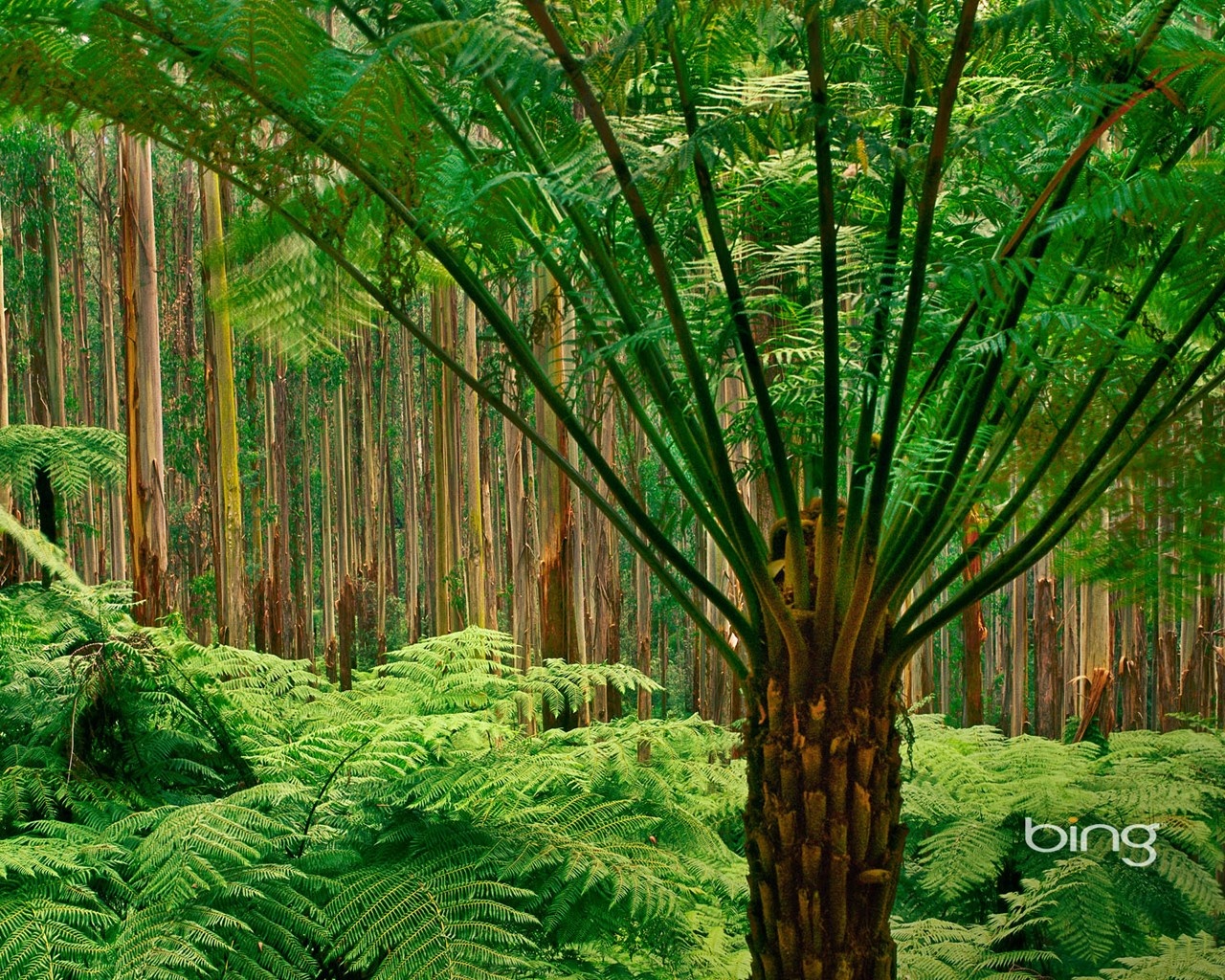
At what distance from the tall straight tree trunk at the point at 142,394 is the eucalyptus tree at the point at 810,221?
9.10 ft

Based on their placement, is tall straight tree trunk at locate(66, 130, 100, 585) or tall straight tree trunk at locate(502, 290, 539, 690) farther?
tall straight tree trunk at locate(66, 130, 100, 585)

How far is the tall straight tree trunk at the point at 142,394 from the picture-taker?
396cm

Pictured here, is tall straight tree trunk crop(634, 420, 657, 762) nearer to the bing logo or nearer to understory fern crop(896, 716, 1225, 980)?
understory fern crop(896, 716, 1225, 980)

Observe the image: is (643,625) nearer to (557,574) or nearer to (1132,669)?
(1132,669)

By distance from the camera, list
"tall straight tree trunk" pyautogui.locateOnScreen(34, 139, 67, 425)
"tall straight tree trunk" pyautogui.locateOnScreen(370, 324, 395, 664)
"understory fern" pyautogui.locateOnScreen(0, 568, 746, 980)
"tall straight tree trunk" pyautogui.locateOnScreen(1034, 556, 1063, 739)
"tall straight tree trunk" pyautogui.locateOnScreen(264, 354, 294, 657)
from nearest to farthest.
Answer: "understory fern" pyautogui.locateOnScreen(0, 568, 746, 980) → "tall straight tree trunk" pyautogui.locateOnScreen(1034, 556, 1063, 739) → "tall straight tree trunk" pyautogui.locateOnScreen(34, 139, 67, 425) → "tall straight tree trunk" pyautogui.locateOnScreen(370, 324, 395, 664) → "tall straight tree trunk" pyautogui.locateOnScreen(264, 354, 294, 657)

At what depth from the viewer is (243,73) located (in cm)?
129

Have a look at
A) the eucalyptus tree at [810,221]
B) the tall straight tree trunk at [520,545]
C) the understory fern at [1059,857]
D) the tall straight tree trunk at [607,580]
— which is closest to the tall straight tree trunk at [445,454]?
the tall straight tree trunk at [520,545]

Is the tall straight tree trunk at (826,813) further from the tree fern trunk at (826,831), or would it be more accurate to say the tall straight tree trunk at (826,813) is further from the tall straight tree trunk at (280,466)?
the tall straight tree trunk at (280,466)

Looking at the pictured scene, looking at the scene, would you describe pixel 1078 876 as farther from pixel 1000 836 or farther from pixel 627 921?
pixel 627 921

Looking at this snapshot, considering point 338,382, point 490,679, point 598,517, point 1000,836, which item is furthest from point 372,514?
point 1000,836

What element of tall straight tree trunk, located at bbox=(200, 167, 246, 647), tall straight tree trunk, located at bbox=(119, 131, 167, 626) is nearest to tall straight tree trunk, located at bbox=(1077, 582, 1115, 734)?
tall straight tree trunk, located at bbox=(200, 167, 246, 647)

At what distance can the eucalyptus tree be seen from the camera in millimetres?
1114

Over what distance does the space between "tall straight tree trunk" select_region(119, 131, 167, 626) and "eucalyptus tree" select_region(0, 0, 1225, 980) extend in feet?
9.10

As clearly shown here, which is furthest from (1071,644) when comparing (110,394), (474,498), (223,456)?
(110,394)
